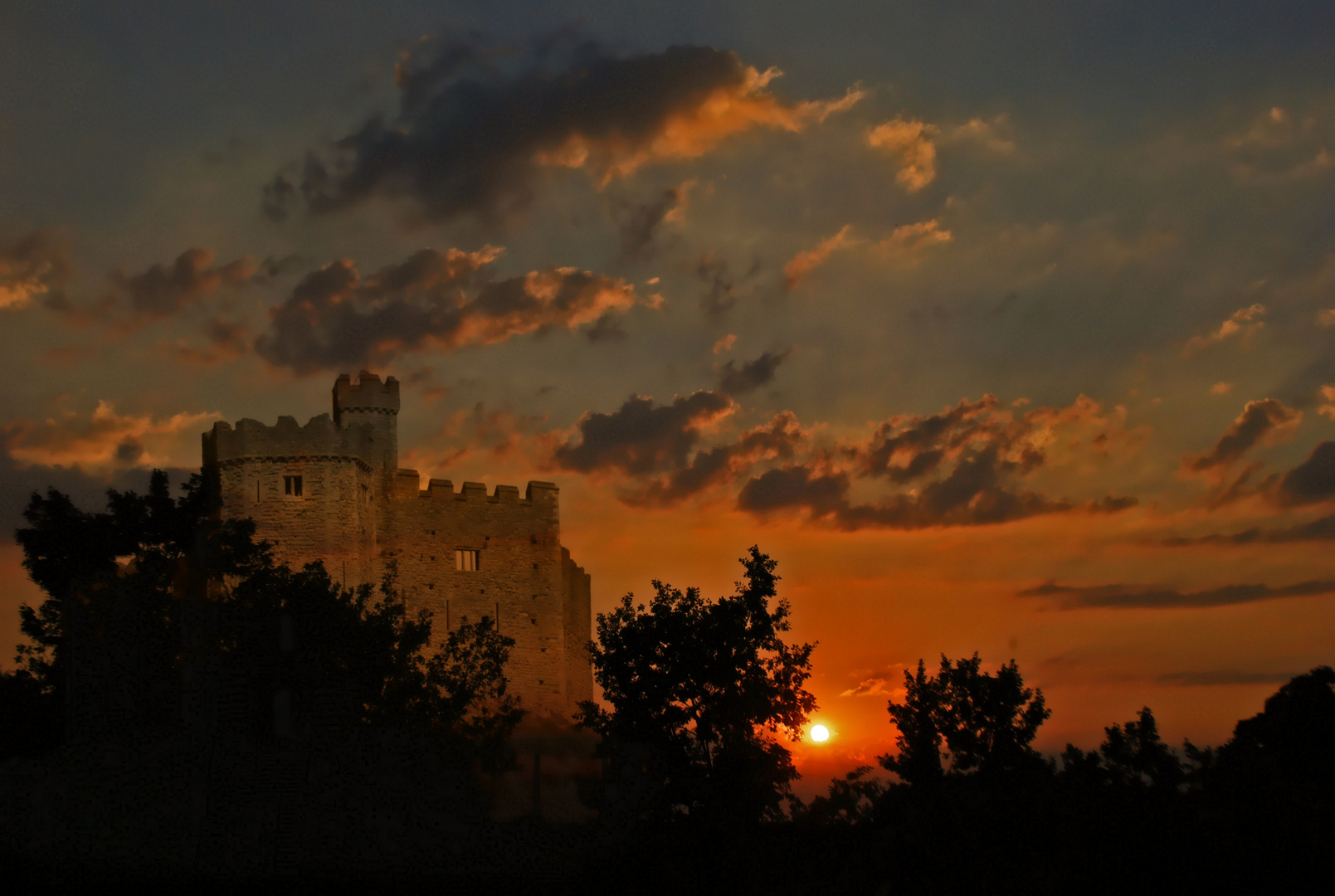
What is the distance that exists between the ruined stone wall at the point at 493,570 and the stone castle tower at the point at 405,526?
4 cm

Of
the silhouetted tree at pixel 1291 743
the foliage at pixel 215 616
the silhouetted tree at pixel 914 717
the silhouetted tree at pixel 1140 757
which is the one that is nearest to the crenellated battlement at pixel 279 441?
the foliage at pixel 215 616

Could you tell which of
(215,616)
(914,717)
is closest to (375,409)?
(215,616)

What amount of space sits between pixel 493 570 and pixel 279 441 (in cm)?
1026

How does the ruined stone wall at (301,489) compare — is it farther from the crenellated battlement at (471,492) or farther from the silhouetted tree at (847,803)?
the silhouetted tree at (847,803)

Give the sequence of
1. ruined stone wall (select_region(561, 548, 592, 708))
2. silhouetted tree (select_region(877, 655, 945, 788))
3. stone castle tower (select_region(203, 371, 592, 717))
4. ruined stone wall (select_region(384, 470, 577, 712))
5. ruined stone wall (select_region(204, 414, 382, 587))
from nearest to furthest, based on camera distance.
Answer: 1. silhouetted tree (select_region(877, 655, 945, 788))
2. ruined stone wall (select_region(204, 414, 382, 587))
3. stone castle tower (select_region(203, 371, 592, 717))
4. ruined stone wall (select_region(384, 470, 577, 712))
5. ruined stone wall (select_region(561, 548, 592, 708))

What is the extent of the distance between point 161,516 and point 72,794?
39.5 ft

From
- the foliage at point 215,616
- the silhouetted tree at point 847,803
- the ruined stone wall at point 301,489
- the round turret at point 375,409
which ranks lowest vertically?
the silhouetted tree at point 847,803

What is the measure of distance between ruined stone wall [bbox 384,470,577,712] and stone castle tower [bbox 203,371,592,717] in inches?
1.8

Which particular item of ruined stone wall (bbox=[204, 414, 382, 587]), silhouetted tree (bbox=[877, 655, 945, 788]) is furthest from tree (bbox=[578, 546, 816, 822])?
ruined stone wall (bbox=[204, 414, 382, 587])

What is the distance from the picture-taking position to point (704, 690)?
32188mm

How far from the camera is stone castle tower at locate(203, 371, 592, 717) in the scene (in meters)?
43.6

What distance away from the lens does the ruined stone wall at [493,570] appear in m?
47.1

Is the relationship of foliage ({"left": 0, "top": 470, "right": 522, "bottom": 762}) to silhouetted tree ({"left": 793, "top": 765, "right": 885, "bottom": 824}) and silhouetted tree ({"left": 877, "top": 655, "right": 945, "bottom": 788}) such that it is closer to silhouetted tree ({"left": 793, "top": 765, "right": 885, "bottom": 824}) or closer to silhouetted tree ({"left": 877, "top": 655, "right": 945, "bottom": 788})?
silhouetted tree ({"left": 877, "top": 655, "right": 945, "bottom": 788})

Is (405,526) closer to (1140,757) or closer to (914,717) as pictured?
→ (914,717)
